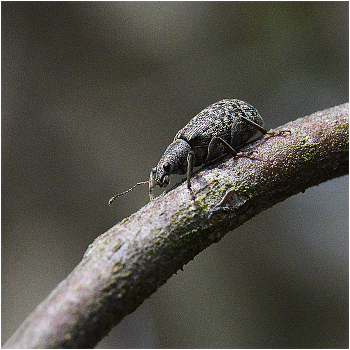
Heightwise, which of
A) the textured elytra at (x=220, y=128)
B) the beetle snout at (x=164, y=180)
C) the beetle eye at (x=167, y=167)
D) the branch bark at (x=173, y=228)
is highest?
the textured elytra at (x=220, y=128)

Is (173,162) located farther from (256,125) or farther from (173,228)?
(173,228)

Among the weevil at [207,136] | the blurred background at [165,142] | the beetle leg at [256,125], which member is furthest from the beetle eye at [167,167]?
the blurred background at [165,142]

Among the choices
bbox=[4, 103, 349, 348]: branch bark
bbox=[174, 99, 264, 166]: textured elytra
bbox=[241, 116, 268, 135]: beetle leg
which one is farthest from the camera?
bbox=[174, 99, 264, 166]: textured elytra

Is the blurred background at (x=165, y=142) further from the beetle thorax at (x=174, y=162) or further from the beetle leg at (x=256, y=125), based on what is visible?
the beetle leg at (x=256, y=125)

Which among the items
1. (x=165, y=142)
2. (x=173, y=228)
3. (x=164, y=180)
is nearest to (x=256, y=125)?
(x=164, y=180)

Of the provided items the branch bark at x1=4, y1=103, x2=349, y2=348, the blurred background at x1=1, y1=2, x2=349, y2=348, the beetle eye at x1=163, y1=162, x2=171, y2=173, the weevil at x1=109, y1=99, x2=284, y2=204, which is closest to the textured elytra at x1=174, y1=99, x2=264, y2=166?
the weevil at x1=109, y1=99, x2=284, y2=204

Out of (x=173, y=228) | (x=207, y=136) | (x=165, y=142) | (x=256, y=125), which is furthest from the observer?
(x=165, y=142)

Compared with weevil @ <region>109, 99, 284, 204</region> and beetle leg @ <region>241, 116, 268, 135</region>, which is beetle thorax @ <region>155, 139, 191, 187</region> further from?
beetle leg @ <region>241, 116, 268, 135</region>
